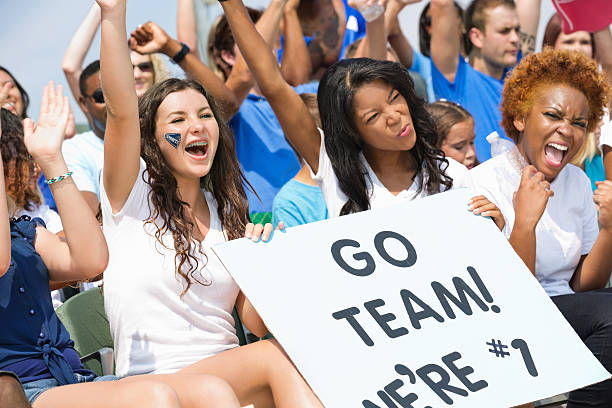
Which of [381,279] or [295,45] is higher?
[295,45]

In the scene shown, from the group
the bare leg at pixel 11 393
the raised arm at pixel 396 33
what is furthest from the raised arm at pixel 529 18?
the bare leg at pixel 11 393

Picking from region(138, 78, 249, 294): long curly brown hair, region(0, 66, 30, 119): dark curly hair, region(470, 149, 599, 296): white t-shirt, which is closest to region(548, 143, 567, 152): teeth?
region(470, 149, 599, 296): white t-shirt

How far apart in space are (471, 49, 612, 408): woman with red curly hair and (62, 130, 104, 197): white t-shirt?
74.2 inches

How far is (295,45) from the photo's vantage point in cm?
448

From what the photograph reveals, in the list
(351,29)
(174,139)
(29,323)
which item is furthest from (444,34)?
(29,323)

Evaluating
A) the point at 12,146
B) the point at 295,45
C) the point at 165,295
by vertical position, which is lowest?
the point at 165,295

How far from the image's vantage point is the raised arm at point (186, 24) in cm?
450

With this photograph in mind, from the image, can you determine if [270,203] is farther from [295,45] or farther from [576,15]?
[576,15]

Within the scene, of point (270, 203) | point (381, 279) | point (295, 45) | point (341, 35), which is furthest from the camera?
point (341, 35)

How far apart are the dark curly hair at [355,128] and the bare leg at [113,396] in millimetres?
1169

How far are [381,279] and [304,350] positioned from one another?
0.36m

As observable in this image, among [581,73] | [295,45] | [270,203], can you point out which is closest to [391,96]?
[581,73]

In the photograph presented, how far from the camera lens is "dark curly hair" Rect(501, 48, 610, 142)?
3.38m

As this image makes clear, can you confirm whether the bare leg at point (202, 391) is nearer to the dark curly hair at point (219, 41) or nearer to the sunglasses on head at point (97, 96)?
the sunglasses on head at point (97, 96)
